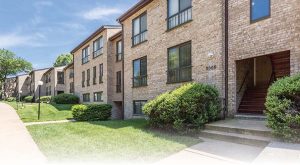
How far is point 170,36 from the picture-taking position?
15.6 metres

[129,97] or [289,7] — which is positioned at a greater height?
[289,7]

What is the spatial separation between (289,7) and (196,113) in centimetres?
484

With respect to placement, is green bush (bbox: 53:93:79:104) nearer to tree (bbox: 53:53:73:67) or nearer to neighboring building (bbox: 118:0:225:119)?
neighboring building (bbox: 118:0:225:119)

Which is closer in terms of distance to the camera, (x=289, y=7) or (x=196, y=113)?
(x=289, y=7)

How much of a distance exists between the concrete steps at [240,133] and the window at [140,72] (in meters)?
8.54

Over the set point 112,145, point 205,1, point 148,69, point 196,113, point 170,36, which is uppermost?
point 205,1

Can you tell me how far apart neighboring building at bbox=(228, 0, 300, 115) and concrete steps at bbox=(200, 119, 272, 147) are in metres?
2.23

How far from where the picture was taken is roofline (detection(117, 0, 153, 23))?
1790 centimetres

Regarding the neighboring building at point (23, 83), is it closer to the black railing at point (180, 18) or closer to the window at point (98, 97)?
the window at point (98, 97)

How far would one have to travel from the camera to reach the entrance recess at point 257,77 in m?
12.1

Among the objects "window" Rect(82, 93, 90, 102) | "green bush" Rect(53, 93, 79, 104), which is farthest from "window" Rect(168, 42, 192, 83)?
"green bush" Rect(53, 93, 79, 104)

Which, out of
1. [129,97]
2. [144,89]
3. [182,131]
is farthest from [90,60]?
[182,131]

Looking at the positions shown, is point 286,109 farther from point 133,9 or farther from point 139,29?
point 133,9

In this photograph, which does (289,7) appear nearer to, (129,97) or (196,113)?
(196,113)
